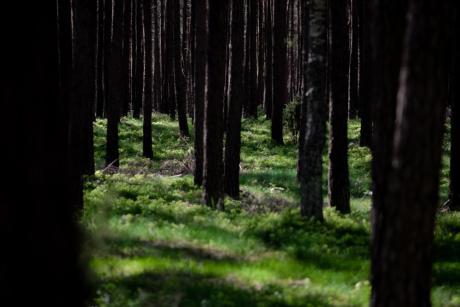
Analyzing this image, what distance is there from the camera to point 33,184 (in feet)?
12.8

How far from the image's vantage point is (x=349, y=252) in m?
9.24

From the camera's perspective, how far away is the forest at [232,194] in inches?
155

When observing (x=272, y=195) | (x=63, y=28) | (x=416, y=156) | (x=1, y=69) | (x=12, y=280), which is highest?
(x=63, y=28)

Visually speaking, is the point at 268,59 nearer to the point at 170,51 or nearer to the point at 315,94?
the point at 170,51

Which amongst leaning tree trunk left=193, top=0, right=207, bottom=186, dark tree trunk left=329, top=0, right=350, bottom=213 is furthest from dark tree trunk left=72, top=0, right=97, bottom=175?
dark tree trunk left=329, top=0, right=350, bottom=213

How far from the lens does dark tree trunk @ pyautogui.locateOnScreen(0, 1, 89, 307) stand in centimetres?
379

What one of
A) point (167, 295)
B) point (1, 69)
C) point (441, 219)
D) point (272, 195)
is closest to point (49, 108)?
point (1, 69)

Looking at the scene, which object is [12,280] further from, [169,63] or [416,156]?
[169,63]

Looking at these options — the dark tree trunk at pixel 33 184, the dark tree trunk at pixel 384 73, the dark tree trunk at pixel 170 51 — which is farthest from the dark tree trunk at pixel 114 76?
the dark tree trunk at pixel 33 184

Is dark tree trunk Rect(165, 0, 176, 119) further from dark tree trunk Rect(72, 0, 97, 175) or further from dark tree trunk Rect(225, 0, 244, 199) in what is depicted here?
dark tree trunk Rect(225, 0, 244, 199)

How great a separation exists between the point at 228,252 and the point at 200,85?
26.8 feet

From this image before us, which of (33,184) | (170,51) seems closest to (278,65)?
(170,51)

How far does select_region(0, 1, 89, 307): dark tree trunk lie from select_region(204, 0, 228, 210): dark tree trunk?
307 inches

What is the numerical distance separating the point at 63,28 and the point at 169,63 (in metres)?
20.6
